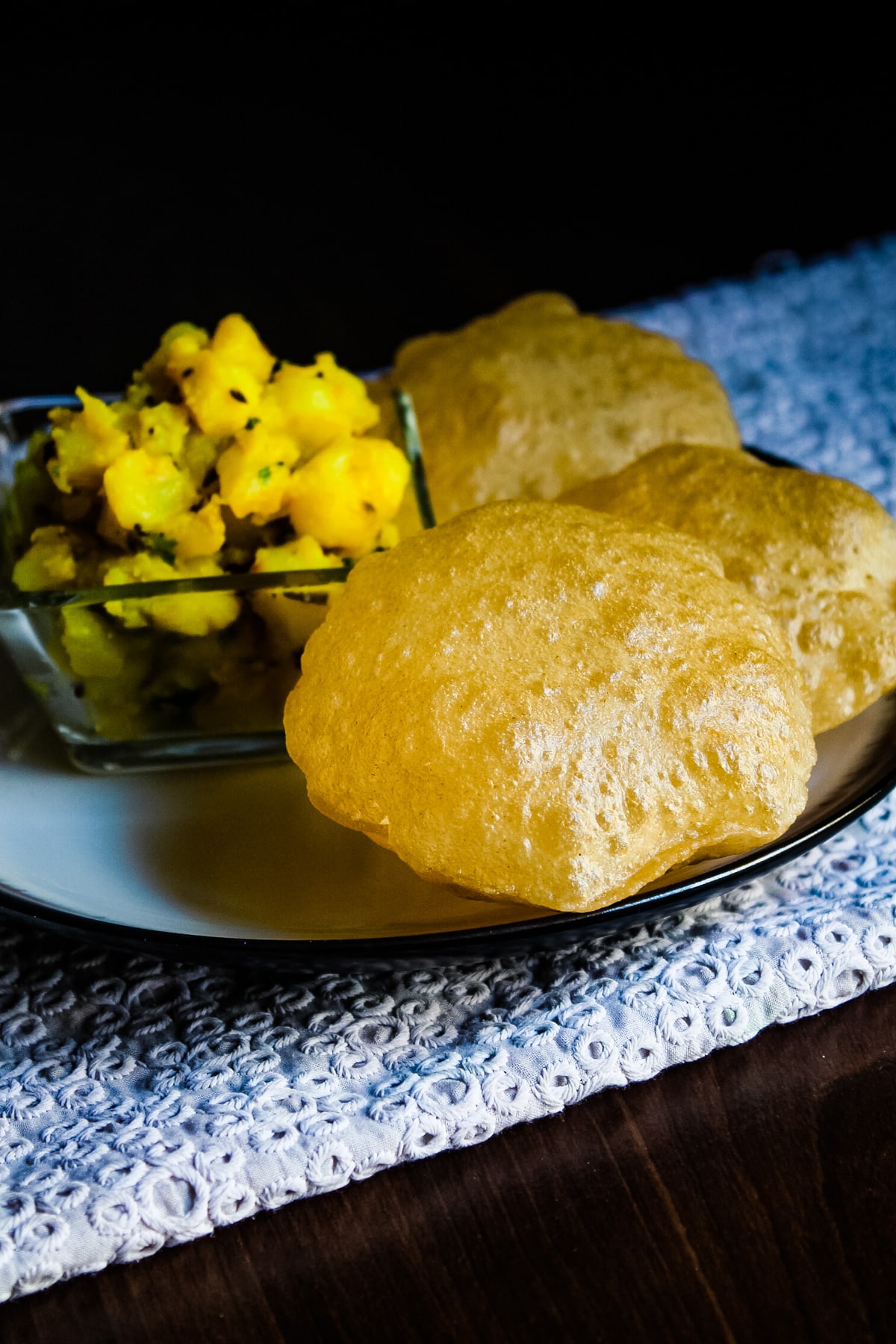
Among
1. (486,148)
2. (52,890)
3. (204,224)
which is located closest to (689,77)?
(486,148)

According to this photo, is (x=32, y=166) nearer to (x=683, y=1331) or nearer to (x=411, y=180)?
(x=411, y=180)

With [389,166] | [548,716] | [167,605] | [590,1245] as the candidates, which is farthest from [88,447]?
[389,166]

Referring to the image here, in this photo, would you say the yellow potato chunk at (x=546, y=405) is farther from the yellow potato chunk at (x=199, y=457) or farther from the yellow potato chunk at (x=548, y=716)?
the yellow potato chunk at (x=548, y=716)

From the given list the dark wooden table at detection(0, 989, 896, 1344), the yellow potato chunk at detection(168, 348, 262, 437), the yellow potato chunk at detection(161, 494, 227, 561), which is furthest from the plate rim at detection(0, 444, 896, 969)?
the yellow potato chunk at detection(168, 348, 262, 437)

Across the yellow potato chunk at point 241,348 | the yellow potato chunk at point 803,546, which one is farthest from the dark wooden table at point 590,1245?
the yellow potato chunk at point 241,348

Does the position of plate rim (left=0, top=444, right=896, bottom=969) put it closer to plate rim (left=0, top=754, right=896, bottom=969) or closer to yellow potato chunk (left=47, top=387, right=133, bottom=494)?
plate rim (left=0, top=754, right=896, bottom=969)

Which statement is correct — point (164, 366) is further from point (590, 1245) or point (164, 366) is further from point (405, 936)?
point (590, 1245)
